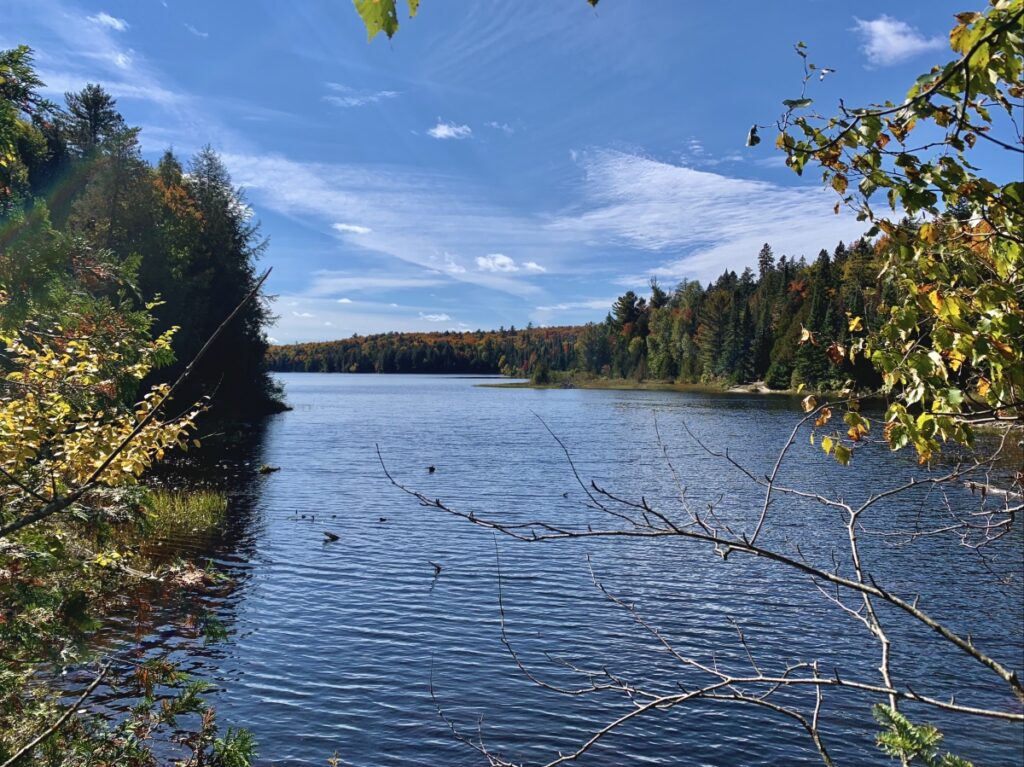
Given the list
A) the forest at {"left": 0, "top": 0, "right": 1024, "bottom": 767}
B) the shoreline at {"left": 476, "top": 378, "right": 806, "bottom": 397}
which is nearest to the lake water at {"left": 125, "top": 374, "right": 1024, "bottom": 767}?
the forest at {"left": 0, "top": 0, "right": 1024, "bottom": 767}

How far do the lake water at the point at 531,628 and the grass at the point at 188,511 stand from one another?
0.96 metres

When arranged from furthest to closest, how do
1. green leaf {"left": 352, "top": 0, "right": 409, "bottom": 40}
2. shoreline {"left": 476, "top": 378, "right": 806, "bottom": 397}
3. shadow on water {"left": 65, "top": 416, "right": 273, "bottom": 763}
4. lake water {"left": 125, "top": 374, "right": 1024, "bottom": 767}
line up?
shoreline {"left": 476, "top": 378, "right": 806, "bottom": 397} < lake water {"left": 125, "top": 374, "right": 1024, "bottom": 767} < shadow on water {"left": 65, "top": 416, "right": 273, "bottom": 763} < green leaf {"left": 352, "top": 0, "right": 409, "bottom": 40}

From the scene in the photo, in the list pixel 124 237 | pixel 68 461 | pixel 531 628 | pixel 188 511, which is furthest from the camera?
pixel 124 237

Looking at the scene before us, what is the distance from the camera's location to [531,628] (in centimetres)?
1695

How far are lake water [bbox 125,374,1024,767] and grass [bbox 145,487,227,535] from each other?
956 mm

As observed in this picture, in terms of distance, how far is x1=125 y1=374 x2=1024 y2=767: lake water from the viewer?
1247cm

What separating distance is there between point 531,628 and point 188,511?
15837 millimetres

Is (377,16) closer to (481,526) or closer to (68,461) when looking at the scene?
(68,461)

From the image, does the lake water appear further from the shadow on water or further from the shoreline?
the shoreline

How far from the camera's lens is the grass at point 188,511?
2558 cm

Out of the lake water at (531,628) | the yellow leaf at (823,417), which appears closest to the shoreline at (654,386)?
the lake water at (531,628)

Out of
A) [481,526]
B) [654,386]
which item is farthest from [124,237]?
[654,386]

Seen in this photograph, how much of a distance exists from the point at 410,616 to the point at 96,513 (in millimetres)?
12701

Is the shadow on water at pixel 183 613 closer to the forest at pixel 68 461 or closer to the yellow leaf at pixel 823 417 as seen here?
the forest at pixel 68 461
